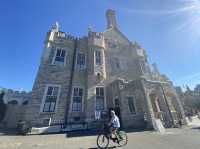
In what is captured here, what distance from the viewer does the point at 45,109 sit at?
12.6 m

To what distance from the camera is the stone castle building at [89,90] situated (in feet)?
41.7

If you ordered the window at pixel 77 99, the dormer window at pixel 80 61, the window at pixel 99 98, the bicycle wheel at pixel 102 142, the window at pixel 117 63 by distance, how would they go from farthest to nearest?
the window at pixel 117 63
the dormer window at pixel 80 61
the window at pixel 99 98
the window at pixel 77 99
the bicycle wheel at pixel 102 142

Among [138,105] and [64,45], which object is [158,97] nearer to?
[138,105]

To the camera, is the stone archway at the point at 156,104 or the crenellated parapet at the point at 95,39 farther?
the crenellated parapet at the point at 95,39

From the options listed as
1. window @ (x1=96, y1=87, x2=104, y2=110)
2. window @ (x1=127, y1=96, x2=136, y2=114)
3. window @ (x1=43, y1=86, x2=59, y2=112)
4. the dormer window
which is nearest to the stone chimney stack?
the dormer window

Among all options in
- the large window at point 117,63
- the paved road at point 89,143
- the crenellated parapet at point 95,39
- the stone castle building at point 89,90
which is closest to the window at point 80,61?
the stone castle building at point 89,90

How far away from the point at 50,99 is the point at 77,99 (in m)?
2.88

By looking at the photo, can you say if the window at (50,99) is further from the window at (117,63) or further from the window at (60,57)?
the window at (117,63)

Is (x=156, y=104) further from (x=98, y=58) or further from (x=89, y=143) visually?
(x=89, y=143)

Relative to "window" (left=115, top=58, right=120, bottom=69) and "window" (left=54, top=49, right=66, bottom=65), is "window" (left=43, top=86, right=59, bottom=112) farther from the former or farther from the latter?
"window" (left=115, top=58, right=120, bottom=69)

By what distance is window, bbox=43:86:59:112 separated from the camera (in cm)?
1278

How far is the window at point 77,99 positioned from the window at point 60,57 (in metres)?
3.92

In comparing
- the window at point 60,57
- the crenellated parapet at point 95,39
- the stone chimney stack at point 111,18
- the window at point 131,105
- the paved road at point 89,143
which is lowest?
the paved road at point 89,143

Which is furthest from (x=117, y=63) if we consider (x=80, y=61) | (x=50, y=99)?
(x=50, y=99)
